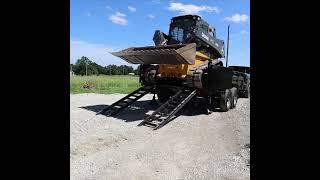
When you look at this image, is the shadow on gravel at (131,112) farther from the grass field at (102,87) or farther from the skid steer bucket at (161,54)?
the grass field at (102,87)

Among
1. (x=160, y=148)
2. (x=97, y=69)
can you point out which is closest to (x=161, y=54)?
(x=160, y=148)

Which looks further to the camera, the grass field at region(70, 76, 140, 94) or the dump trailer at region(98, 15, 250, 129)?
the grass field at region(70, 76, 140, 94)

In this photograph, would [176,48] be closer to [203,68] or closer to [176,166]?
[203,68]

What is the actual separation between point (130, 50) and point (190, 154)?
6.72m

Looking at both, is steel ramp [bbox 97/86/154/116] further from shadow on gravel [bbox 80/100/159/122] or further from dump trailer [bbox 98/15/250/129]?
shadow on gravel [bbox 80/100/159/122]

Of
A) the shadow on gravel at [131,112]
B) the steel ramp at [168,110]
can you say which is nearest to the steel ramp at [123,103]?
the shadow on gravel at [131,112]

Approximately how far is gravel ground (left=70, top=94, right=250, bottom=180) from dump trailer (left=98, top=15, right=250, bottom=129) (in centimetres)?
86

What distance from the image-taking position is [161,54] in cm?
1048

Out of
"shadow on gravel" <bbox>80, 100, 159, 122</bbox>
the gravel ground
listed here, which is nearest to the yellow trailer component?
"shadow on gravel" <bbox>80, 100, 159, 122</bbox>

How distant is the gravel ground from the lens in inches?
200

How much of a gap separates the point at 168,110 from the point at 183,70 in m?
1.77
